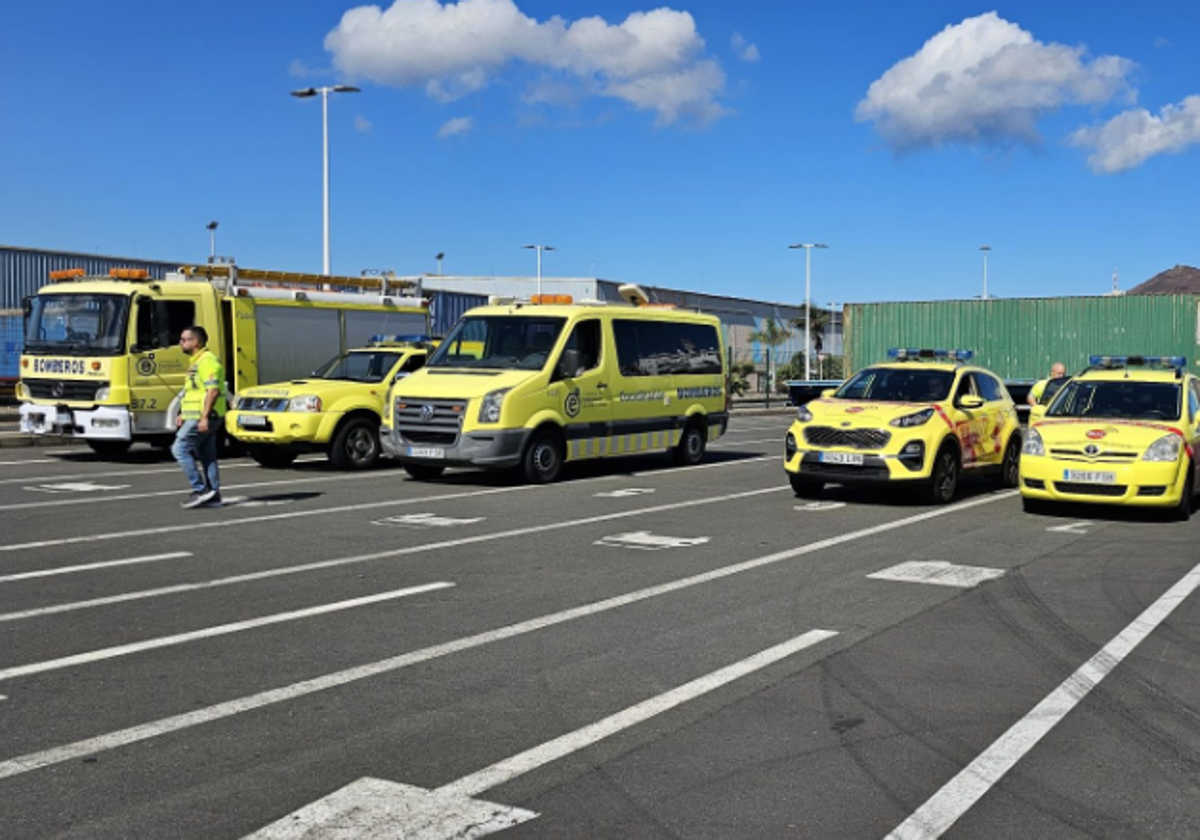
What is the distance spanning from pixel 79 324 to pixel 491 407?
7107 millimetres

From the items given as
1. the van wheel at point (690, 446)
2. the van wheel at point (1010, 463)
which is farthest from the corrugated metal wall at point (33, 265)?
the van wheel at point (1010, 463)

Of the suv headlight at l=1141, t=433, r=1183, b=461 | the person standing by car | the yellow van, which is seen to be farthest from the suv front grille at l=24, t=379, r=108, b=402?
the suv headlight at l=1141, t=433, r=1183, b=461

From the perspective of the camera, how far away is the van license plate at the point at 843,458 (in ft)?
44.3

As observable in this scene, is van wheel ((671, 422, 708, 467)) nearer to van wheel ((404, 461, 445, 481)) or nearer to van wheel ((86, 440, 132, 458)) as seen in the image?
van wheel ((404, 461, 445, 481))

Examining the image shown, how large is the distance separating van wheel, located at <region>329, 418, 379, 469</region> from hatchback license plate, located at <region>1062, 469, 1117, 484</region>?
9.25 metres

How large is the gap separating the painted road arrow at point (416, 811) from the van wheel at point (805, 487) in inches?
369

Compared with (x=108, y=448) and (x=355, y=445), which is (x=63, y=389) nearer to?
(x=108, y=448)

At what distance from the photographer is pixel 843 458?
1359 centimetres

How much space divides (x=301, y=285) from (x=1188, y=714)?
681 inches

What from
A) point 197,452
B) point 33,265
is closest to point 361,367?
point 197,452

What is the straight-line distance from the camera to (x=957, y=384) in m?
14.6

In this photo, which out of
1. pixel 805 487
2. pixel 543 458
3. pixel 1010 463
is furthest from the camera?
pixel 1010 463

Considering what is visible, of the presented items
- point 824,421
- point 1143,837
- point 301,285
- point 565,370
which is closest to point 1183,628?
point 1143,837

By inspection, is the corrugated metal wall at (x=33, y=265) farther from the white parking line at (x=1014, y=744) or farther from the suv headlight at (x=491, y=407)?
the white parking line at (x=1014, y=744)
